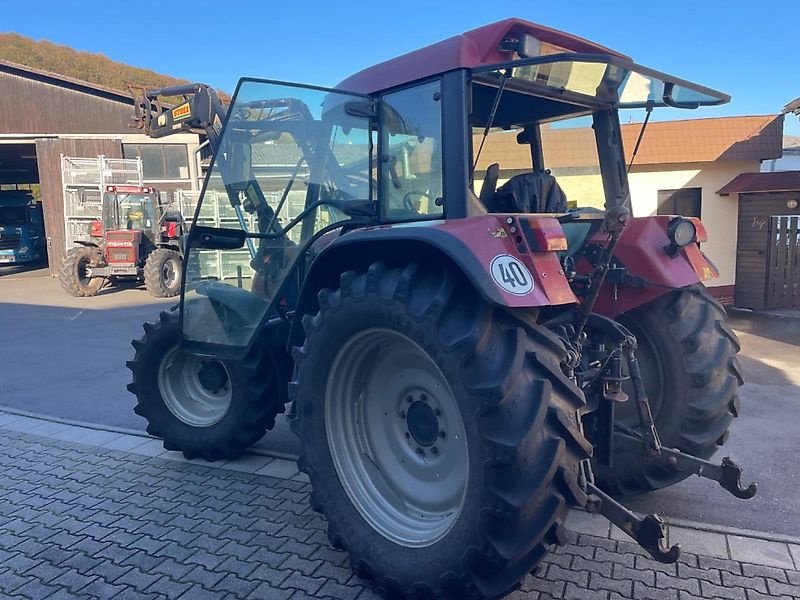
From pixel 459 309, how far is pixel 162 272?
12.7m

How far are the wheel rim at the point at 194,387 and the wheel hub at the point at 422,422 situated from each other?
1833 mm

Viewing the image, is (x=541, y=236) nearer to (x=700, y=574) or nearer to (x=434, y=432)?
(x=434, y=432)

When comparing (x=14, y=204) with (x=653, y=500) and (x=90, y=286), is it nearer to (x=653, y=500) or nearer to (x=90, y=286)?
(x=90, y=286)

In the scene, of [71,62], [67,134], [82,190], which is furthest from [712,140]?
[71,62]

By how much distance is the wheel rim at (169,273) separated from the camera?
14.2m

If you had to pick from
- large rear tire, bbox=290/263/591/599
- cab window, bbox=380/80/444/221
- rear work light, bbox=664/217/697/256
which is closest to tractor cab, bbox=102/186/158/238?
cab window, bbox=380/80/444/221

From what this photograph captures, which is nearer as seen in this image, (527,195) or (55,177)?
(527,195)

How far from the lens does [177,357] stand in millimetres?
4617

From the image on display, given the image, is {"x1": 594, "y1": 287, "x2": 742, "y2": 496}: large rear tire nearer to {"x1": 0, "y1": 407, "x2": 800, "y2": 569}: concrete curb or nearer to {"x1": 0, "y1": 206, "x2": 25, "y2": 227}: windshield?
{"x1": 0, "y1": 407, "x2": 800, "y2": 569}: concrete curb

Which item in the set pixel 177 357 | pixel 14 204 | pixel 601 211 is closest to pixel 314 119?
pixel 601 211

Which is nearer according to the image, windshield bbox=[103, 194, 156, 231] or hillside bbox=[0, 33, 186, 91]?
windshield bbox=[103, 194, 156, 231]

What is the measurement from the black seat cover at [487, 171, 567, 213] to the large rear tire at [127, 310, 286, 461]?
5.73 feet

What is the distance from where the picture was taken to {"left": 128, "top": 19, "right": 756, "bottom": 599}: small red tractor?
243cm

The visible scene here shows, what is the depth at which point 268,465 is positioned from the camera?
4.39 meters
